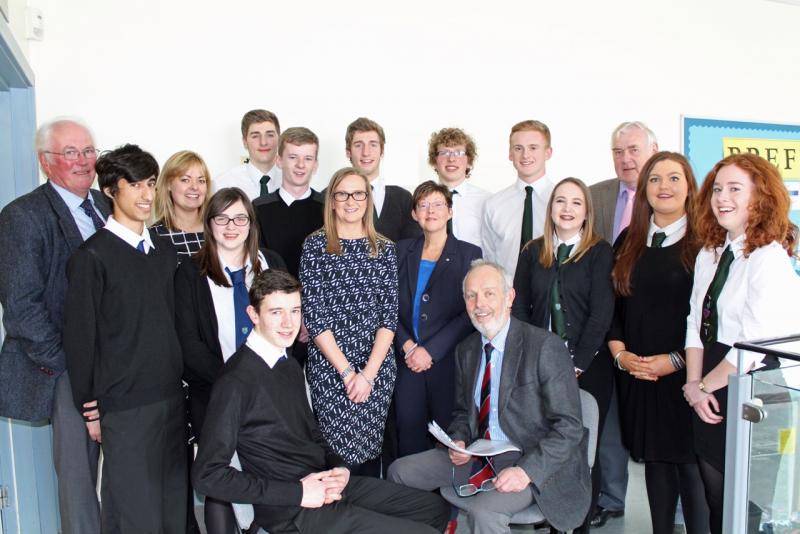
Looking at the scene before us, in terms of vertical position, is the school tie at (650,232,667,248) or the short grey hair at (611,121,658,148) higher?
the short grey hair at (611,121,658,148)

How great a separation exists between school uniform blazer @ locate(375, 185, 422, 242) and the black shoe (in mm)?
1700

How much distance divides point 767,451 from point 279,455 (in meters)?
1.55

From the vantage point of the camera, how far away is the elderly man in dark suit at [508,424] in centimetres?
238

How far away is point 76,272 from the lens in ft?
7.59

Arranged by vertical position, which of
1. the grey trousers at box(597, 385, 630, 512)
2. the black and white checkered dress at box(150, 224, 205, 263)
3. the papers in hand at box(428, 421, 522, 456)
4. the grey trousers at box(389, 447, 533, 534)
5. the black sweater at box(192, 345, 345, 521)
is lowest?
the grey trousers at box(597, 385, 630, 512)

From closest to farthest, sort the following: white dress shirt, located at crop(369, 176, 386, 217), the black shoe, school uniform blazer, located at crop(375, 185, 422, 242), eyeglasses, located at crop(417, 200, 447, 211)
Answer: eyeglasses, located at crop(417, 200, 447, 211) → the black shoe → school uniform blazer, located at crop(375, 185, 422, 242) → white dress shirt, located at crop(369, 176, 386, 217)

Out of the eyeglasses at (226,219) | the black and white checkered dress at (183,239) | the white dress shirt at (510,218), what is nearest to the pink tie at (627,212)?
the white dress shirt at (510,218)

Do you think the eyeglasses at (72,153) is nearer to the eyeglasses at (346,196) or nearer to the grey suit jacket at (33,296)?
the grey suit jacket at (33,296)

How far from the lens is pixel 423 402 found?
10.0ft

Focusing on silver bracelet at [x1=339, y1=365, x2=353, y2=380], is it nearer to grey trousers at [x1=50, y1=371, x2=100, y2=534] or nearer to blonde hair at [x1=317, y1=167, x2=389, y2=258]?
blonde hair at [x1=317, y1=167, x2=389, y2=258]

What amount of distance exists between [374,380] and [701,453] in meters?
1.32

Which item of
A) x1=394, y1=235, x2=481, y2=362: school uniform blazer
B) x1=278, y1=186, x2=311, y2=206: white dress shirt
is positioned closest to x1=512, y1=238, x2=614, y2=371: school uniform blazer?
x1=394, y1=235, x2=481, y2=362: school uniform blazer

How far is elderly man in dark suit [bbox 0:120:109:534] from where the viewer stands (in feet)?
8.14

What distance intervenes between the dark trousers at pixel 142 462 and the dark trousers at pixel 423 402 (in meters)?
1.02
